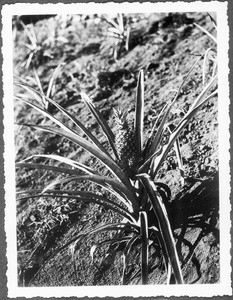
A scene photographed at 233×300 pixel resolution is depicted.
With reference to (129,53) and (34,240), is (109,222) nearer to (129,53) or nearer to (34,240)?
(34,240)

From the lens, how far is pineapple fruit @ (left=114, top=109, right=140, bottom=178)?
117cm

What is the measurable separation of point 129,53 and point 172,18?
156mm

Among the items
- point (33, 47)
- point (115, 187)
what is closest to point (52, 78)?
point (33, 47)

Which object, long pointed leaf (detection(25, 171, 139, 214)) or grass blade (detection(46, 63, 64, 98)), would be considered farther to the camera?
grass blade (detection(46, 63, 64, 98))

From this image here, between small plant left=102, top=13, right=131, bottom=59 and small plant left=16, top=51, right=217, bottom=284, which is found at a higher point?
small plant left=102, top=13, right=131, bottom=59

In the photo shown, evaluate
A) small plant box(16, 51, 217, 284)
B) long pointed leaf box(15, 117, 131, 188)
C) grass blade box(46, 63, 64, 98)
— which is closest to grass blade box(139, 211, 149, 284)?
small plant box(16, 51, 217, 284)

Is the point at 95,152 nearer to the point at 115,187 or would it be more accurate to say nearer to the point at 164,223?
the point at 115,187

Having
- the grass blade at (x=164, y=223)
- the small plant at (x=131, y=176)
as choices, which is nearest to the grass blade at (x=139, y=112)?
the small plant at (x=131, y=176)

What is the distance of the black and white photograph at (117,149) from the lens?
1.19m

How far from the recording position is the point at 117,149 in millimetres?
1188

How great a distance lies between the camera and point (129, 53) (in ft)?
4.21


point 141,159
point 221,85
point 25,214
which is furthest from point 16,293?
point 221,85

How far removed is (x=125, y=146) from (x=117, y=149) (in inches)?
1.2

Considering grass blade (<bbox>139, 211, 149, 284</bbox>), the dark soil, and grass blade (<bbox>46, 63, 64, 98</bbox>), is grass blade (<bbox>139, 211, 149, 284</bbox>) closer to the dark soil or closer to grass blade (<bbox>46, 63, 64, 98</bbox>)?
the dark soil
